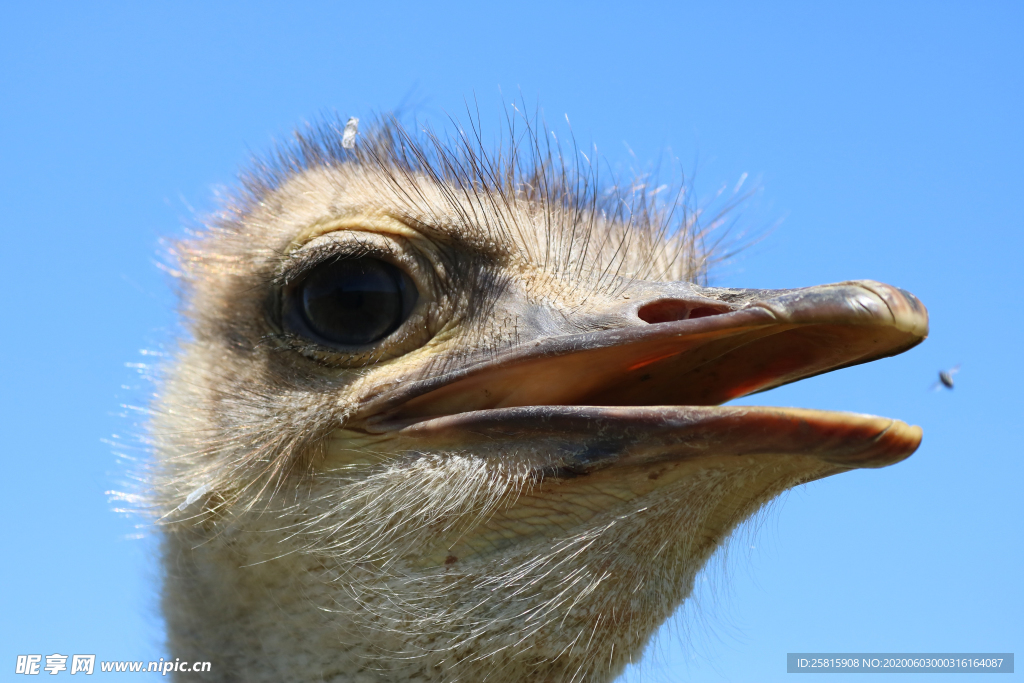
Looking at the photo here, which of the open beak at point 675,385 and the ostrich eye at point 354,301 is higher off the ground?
the ostrich eye at point 354,301

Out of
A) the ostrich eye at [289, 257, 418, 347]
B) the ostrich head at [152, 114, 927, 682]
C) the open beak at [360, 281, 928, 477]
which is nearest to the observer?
the open beak at [360, 281, 928, 477]

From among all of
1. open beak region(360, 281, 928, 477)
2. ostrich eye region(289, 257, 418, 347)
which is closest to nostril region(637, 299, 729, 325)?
Result: open beak region(360, 281, 928, 477)

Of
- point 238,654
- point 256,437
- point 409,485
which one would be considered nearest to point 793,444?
point 409,485

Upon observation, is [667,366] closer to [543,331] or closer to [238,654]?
[543,331]

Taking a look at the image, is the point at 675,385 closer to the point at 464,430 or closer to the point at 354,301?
the point at 464,430

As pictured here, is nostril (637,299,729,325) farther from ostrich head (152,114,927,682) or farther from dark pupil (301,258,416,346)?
dark pupil (301,258,416,346)

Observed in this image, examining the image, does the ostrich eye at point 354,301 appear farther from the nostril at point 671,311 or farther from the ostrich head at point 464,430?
the nostril at point 671,311

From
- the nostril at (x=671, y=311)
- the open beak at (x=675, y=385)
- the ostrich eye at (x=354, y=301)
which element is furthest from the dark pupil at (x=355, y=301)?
the nostril at (x=671, y=311)

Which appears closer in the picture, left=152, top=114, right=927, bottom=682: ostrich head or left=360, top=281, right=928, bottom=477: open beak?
left=360, top=281, right=928, bottom=477: open beak
